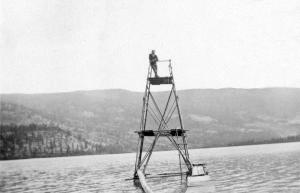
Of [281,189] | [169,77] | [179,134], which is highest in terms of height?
[169,77]

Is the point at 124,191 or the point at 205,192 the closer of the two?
the point at 205,192

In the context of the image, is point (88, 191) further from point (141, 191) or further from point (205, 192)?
point (205, 192)

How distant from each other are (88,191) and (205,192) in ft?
45.5

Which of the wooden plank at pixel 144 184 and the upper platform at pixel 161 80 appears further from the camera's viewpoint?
the upper platform at pixel 161 80

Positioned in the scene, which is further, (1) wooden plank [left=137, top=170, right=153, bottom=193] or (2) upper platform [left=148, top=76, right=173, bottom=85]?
(2) upper platform [left=148, top=76, right=173, bottom=85]

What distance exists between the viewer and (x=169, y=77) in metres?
35.7

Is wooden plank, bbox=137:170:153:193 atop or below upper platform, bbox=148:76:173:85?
below

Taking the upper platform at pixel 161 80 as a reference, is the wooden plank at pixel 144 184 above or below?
below

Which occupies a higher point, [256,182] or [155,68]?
[155,68]

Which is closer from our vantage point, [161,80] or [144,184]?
[144,184]

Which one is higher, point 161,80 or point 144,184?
point 161,80

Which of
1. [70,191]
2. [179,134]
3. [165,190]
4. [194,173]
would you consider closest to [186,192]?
[194,173]

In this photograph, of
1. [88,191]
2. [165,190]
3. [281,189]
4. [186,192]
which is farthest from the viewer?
[88,191]

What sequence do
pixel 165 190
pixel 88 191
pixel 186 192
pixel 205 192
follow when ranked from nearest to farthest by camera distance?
pixel 186 192, pixel 205 192, pixel 165 190, pixel 88 191
